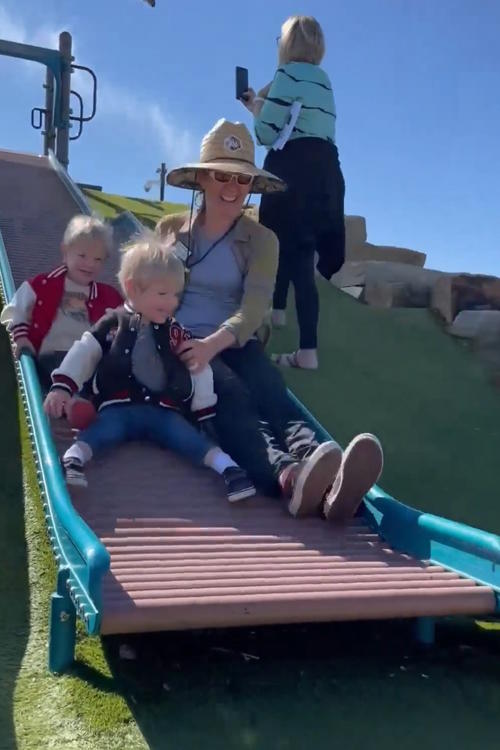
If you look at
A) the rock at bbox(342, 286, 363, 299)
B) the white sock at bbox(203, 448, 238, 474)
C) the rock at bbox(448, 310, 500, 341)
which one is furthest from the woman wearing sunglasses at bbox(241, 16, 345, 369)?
the rock at bbox(342, 286, 363, 299)

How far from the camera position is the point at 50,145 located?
13.2 metres

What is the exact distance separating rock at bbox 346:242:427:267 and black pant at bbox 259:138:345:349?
676cm

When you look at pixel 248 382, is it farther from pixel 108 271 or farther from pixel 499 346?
pixel 499 346

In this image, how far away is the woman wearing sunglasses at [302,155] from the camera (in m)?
4.82

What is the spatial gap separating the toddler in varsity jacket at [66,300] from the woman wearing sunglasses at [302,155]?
1280 mm

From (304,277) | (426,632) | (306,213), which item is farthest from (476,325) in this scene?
(426,632)

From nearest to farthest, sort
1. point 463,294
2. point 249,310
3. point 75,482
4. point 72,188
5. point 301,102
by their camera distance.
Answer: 1. point 75,482
2. point 249,310
3. point 301,102
4. point 463,294
5. point 72,188

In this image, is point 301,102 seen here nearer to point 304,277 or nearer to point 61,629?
point 304,277

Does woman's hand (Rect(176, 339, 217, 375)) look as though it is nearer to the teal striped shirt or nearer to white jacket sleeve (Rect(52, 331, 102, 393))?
white jacket sleeve (Rect(52, 331, 102, 393))

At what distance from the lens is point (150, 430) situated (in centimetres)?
341

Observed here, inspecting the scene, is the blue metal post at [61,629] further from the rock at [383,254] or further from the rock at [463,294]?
the rock at [383,254]

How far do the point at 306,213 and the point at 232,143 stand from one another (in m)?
0.99

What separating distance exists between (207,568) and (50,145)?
11.8 m

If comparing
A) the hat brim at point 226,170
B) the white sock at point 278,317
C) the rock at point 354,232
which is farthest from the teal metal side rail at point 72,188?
the rock at point 354,232
